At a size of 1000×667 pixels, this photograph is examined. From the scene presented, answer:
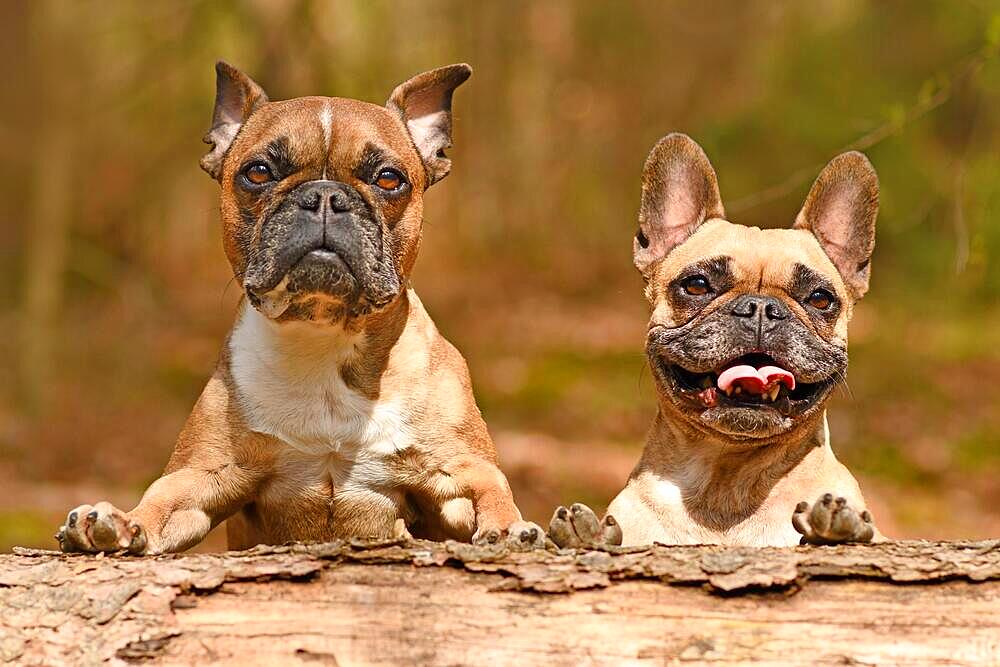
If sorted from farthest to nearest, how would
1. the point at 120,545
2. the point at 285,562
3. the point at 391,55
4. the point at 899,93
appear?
the point at 391,55, the point at 899,93, the point at 120,545, the point at 285,562

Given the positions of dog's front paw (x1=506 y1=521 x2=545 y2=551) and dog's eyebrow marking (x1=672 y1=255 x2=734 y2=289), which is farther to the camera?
dog's eyebrow marking (x1=672 y1=255 x2=734 y2=289)

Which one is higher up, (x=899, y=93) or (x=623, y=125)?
(x=623, y=125)

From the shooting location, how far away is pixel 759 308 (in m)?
4.63

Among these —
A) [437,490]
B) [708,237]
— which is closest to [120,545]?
[437,490]

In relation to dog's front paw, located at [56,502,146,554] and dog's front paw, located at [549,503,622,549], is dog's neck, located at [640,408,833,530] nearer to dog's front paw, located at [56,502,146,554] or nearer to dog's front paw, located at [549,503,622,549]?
dog's front paw, located at [549,503,622,549]

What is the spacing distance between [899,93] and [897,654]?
9.04 meters

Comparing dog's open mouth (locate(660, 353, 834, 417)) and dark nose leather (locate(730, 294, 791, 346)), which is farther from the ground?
dark nose leather (locate(730, 294, 791, 346))

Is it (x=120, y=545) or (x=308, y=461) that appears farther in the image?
(x=308, y=461)

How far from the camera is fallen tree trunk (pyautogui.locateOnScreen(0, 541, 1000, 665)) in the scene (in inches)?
142

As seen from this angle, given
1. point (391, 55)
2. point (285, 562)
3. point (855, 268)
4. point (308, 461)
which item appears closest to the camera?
point (285, 562)

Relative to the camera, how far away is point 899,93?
11.7 m

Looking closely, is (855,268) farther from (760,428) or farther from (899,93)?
(899,93)

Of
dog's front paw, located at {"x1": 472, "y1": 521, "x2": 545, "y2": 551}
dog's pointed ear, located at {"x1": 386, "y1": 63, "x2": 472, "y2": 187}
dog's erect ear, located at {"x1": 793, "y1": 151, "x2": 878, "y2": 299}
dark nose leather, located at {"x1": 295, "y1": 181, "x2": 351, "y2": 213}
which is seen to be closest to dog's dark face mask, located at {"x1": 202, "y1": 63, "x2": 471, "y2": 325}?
dark nose leather, located at {"x1": 295, "y1": 181, "x2": 351, "y2": 213}

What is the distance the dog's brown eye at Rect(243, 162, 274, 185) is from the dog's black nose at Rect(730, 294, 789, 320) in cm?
178
